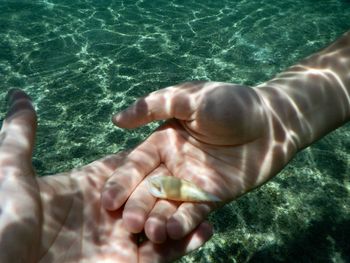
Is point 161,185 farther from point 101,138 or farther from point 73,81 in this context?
point 73,81

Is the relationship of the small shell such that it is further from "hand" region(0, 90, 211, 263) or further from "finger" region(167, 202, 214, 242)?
"hand" region(0, 90, 211, 263)

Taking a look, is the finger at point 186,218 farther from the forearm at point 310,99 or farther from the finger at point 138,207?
the forearm at point 310,99

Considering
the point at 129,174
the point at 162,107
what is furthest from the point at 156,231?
the point at 162,107

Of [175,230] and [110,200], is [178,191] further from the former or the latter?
[110,200]

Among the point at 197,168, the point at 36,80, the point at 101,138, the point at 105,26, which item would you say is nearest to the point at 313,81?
the point at 197,168

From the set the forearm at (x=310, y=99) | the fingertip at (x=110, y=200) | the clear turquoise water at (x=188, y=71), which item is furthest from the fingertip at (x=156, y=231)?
the clear turquoise water at (x=188, y=71)

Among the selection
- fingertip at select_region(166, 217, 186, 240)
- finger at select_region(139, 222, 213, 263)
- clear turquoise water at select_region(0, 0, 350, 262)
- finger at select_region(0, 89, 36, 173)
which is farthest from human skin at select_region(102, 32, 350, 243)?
clear turquoise water at select_region(0, 0, 350, 262)
